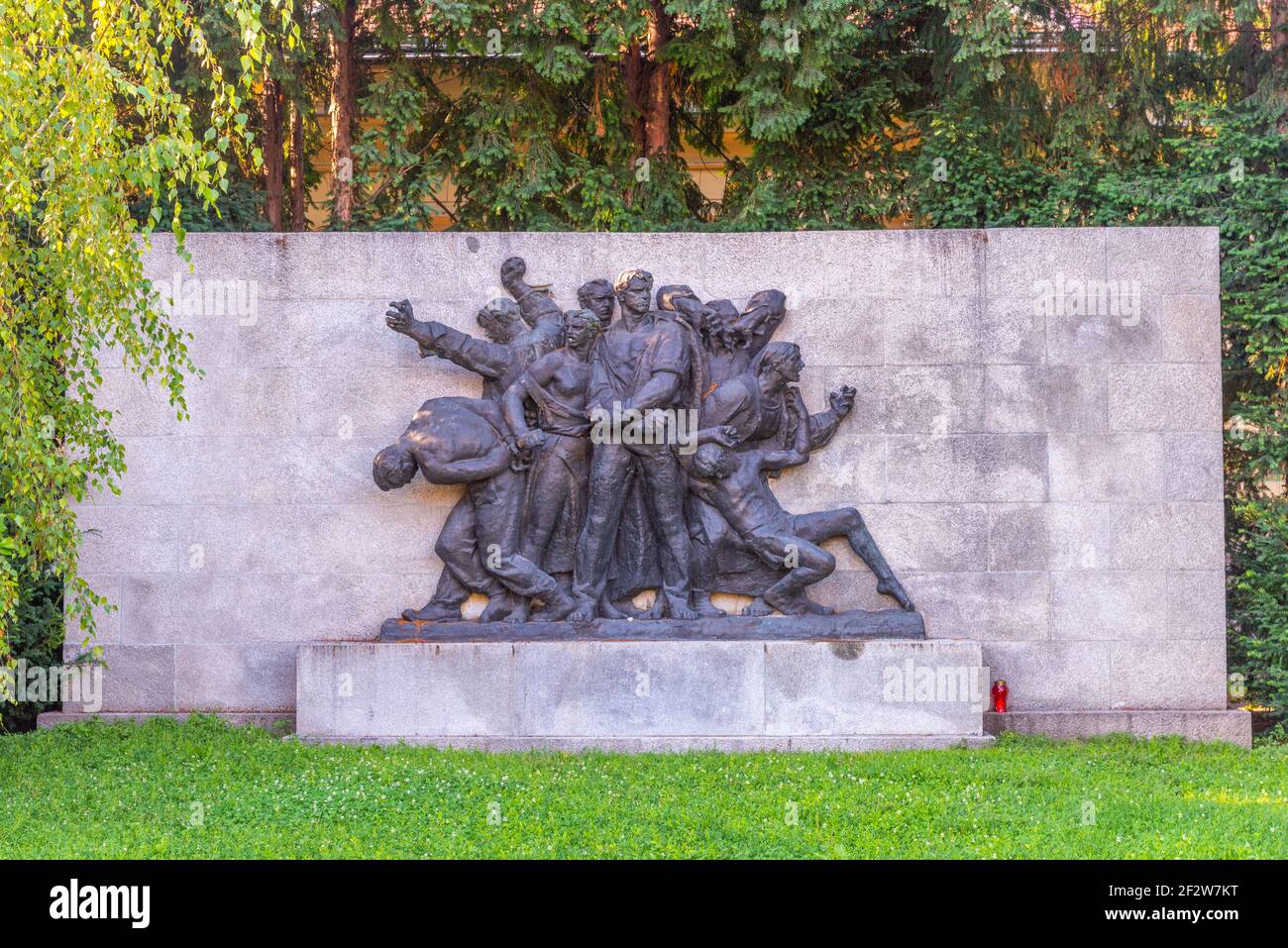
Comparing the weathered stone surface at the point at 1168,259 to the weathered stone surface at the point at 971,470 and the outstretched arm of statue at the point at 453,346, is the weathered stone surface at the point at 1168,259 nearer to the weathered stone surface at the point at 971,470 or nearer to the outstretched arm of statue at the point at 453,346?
the weathered stone surface at the point at 971,470

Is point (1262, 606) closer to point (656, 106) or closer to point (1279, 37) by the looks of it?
point (1279, 37)

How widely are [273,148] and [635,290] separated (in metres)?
6.36

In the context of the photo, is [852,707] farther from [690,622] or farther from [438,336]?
[438,336]

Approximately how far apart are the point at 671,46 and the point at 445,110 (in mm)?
2774

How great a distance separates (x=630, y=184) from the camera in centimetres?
1437

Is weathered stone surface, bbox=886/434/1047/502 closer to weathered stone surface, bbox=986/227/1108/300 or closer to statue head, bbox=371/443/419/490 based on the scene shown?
weathered stone surface, bbox=986/227/1108/300

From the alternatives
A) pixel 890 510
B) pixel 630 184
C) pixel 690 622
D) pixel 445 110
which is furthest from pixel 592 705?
pixel 445 110

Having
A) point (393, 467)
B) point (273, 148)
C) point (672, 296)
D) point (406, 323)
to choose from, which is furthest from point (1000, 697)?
point (273, 148)

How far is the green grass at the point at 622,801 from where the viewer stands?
6906 mm

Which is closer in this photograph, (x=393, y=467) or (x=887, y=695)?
(x=887, y=695)

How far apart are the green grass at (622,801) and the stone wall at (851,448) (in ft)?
3.38

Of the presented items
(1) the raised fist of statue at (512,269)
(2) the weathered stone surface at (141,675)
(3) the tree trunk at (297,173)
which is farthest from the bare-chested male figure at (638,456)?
(3) the tree trunk at (297,173)

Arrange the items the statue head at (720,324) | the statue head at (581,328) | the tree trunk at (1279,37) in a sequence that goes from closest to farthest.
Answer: the statue head at (581,328) → the statue head at (720,324) → the tree trunk at (1279,37)

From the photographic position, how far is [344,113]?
14.6 meters
